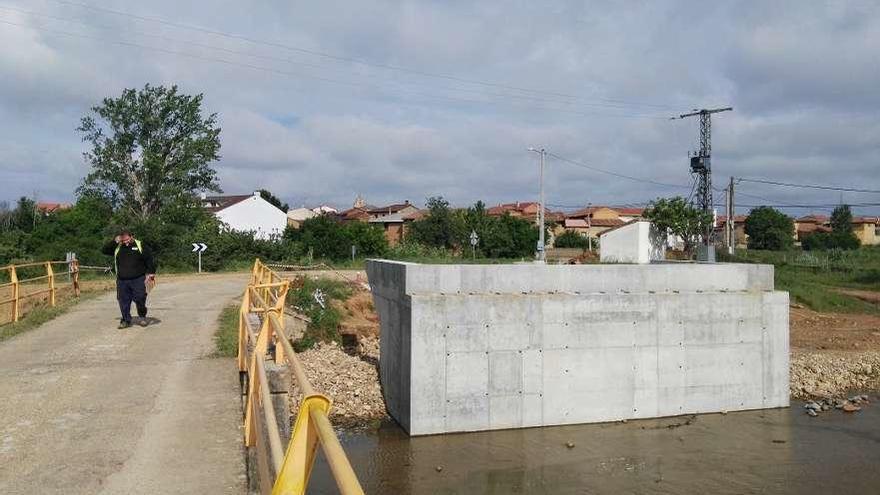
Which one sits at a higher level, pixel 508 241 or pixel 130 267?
pixel 508 241

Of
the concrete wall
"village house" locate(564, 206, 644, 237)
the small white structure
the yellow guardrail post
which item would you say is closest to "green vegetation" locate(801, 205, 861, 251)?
"village house" locate(564, 206, 644, 237)

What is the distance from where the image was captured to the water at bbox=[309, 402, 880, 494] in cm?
1033

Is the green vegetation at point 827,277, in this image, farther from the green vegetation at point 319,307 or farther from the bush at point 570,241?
the bush at point 570,241

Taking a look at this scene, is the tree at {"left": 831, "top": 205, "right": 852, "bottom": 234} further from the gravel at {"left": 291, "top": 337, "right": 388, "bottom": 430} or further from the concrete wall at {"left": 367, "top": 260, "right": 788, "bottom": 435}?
the gravel at {"left": 291, "top": 337, "right": 388, "bottom": 430}

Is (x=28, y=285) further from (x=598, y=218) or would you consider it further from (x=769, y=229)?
(x=598, y=218)

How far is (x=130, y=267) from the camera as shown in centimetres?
1236

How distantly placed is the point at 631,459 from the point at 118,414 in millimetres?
7433

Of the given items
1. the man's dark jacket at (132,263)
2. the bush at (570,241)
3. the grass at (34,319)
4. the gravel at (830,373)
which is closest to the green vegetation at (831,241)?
the bush at (570,241)

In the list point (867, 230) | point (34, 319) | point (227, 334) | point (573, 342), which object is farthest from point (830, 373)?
point (867, 230)

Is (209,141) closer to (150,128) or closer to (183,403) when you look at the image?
(150,128)

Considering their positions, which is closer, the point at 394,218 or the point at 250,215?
the point at 250,215

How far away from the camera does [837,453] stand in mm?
12086

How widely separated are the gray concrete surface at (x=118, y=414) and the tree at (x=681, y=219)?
1736 inches

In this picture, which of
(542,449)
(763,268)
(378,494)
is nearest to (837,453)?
(763,268)
